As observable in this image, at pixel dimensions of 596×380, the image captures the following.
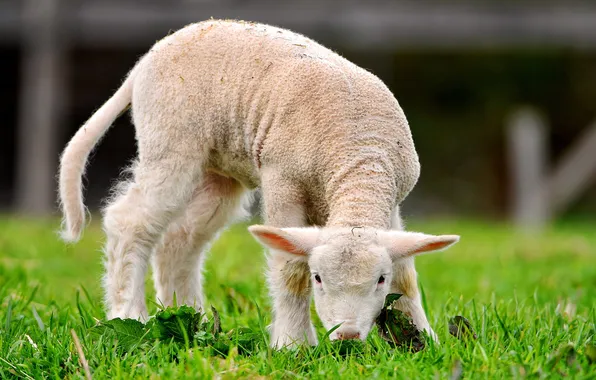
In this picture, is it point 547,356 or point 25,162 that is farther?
point 25,162

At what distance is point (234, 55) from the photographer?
153 inches

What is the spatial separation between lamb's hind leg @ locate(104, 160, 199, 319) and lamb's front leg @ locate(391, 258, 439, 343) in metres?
0.95

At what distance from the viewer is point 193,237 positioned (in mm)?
4477

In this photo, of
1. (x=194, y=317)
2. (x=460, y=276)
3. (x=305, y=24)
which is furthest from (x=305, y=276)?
(x=305, y=24)

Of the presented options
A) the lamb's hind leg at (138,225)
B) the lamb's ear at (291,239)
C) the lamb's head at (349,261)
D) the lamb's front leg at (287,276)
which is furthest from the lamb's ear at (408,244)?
the lamb's hind leg at (138,225)

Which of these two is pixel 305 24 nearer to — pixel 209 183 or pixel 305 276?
pixel 209 183

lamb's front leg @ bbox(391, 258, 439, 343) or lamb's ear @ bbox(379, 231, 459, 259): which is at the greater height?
lamb's ear @ bbox(379, 231, 459, 259)

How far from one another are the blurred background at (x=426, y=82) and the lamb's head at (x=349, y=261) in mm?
9199

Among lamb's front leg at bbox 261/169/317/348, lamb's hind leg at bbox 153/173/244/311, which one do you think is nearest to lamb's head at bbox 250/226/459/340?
lamb's front leg at bbox 261/169/317/348

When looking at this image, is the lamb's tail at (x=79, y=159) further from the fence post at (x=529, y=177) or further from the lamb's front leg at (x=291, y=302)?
the fence post at (x=529, y=177)

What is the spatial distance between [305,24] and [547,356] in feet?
33.6

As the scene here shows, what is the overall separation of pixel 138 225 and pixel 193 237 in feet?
1.70

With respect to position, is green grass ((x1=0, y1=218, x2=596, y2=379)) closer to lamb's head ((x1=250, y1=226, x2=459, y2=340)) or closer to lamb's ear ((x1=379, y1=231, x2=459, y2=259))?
lamb's head ((x1=250, y1=226, x2=459, y2=340))

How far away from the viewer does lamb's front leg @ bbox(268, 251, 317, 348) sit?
11.5 ft
